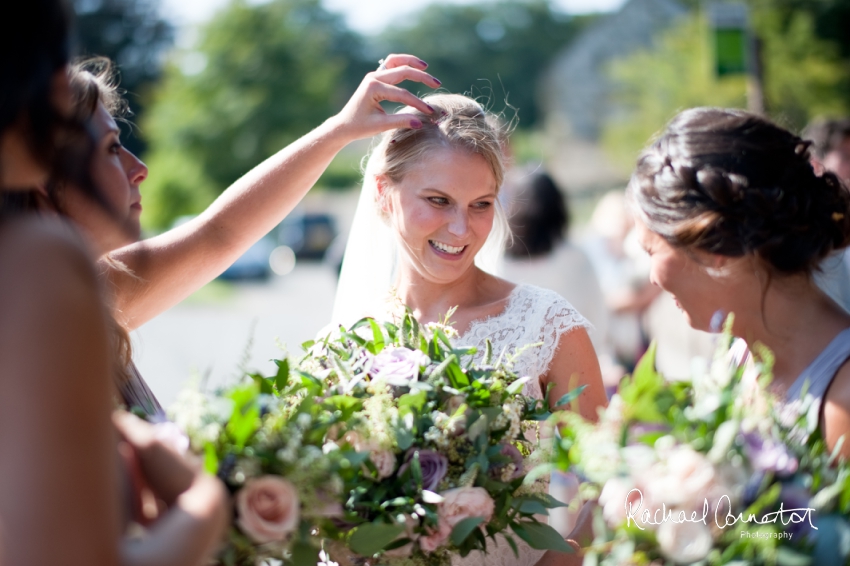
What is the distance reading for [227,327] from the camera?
52.2 feet

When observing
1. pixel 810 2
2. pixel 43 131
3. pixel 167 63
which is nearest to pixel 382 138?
pixel 43 131

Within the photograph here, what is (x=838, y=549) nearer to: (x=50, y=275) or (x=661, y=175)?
(x=661, y=175)

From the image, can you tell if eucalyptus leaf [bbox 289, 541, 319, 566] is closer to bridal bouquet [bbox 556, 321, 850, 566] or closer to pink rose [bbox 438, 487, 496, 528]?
pink rose [bbox 438, 487, 496, 528]

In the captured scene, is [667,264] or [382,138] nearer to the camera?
[667,264]

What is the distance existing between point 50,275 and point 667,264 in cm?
151

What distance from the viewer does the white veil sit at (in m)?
3.08

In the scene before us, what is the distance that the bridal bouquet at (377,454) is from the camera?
1.61 m

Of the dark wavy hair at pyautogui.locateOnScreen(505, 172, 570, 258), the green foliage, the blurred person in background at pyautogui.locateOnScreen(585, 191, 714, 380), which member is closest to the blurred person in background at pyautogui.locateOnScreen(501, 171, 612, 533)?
the dark wavy hair at pyautogui.locateOnScreen(505, 172, 570, 258)

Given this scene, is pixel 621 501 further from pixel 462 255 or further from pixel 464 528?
pixel 462 255

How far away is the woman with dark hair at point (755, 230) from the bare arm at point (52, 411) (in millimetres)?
1438

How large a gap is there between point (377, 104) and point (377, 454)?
4.15ft

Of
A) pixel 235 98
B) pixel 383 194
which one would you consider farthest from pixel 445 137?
pixel 235 98

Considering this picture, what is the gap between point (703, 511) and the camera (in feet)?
5.06

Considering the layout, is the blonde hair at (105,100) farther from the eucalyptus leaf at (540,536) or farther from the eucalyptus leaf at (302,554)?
the eucalyptus leaf at (540,536)
